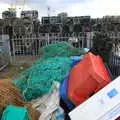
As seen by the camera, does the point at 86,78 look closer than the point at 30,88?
Yes

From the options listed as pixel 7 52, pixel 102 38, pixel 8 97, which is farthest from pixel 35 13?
pixel 8 97

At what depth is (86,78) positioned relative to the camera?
4.03 meters

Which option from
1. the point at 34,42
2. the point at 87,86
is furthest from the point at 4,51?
the point at 87,86

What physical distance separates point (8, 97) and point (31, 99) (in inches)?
26.7

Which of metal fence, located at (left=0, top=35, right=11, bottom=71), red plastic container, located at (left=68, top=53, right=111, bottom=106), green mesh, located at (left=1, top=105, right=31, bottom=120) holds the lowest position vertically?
metal fence, located at (left=0, top=35, right=11, bottom=71)

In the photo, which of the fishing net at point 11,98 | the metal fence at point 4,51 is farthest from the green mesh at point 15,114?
the metal fence at point 4,51

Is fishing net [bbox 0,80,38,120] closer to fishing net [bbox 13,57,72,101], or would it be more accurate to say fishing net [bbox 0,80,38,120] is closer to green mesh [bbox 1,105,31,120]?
green mesh [bbox 1,105,31,120]

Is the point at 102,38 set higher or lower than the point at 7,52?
A: higher

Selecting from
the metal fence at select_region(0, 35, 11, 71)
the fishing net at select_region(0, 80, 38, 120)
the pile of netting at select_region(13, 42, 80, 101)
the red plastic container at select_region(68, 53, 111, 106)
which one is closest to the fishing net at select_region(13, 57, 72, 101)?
the pile of netting at select_region(13, 42, 80, 101)

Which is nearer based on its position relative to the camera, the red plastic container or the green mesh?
the green mesh

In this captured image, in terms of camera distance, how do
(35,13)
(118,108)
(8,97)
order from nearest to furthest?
1. (118,108)
2. (8,97)
3. (35,13)

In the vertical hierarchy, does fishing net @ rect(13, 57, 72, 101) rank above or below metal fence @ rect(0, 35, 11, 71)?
above

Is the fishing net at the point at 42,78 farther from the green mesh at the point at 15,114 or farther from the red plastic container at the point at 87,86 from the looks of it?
the green mesh at the point at 15,114

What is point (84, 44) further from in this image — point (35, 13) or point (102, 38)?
point (35, 13)
